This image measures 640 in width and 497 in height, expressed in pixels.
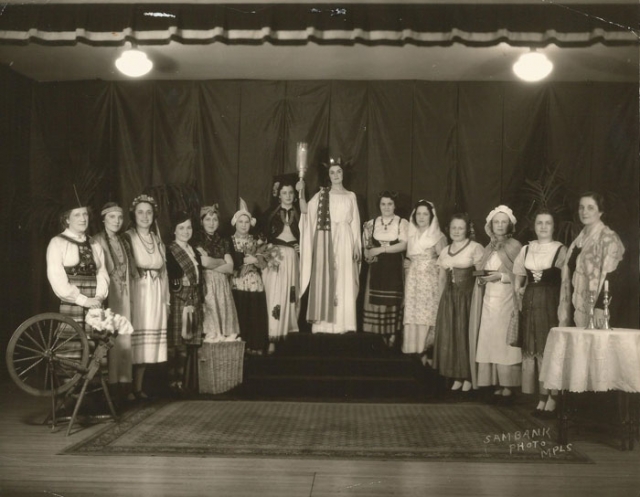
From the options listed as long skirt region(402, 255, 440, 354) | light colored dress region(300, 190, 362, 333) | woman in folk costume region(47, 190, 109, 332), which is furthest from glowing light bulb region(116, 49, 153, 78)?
long skirt region(402, 255, 440, 354)

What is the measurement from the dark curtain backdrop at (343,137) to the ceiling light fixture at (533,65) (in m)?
1.26

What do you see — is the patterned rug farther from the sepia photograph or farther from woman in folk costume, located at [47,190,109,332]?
woman in folk costume, located at [47,190,109,332]

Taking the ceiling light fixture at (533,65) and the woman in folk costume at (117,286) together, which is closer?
the woman in folk costume at (117,286)

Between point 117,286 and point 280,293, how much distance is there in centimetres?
175

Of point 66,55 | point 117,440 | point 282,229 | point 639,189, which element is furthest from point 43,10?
point 639,189

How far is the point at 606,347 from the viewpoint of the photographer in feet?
15.6

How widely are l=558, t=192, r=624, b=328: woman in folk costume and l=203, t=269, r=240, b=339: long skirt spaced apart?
289cm

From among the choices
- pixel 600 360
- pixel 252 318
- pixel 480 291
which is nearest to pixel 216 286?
pixel 252 318

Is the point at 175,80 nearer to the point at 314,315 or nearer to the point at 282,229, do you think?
the point at 282,229

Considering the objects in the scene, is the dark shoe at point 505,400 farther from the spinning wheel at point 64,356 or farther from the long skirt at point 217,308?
the spinning wheel at point 64,356

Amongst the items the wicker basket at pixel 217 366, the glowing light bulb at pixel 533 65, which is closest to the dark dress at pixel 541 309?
the glowing light bulb at pixel 533 65

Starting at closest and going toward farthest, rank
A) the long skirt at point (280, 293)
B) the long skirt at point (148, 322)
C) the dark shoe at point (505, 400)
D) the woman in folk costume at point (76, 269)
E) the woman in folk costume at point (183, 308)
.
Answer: the woman in folk costume at point (76, 269) → the long skirt at point (148, 322) → the dark shoe at point (505, 400) → the woman in folk costume at point (183, 308) → the long skirt at point (280, 293)

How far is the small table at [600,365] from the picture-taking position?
4719mm

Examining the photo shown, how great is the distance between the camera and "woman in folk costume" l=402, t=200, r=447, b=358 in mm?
7152
